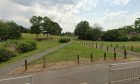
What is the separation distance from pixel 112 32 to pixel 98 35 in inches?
350

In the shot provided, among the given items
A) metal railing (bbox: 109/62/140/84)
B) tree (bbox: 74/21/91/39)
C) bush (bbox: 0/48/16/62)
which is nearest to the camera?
metal railing (bbox: 109/62/140/84)

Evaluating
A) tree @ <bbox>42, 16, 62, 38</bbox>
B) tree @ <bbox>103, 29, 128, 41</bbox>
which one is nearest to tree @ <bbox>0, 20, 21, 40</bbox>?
tree @ <bbox>42, 16, 62, 38</bbox>

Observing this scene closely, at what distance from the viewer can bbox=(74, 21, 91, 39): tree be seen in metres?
97.8

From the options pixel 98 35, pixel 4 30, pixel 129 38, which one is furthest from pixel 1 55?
pixel 98 35

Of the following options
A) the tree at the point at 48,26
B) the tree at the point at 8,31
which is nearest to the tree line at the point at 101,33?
the tree at the point at 48,26

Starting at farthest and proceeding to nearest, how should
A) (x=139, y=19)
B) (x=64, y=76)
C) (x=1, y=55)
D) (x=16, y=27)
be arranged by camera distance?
1. (x=16, y=27)
2. (x=139, y=19)
3. (x=1, y=55)
4. (x=64, y=76)

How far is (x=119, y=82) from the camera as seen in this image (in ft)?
39.2

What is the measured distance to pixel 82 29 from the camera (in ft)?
325

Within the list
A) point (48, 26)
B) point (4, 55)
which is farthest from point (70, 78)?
point (48, 26)

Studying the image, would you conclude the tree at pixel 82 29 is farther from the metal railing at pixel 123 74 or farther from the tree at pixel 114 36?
the metal railing at pixel 123 74

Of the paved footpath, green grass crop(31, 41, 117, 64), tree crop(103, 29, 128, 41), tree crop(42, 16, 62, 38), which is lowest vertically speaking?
the paved footpath

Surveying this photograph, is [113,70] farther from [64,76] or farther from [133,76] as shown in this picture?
[64,76]

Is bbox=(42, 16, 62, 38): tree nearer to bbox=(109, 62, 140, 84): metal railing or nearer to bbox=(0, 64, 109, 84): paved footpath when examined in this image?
bbox=(0, 64, 109, 84): paved footpath

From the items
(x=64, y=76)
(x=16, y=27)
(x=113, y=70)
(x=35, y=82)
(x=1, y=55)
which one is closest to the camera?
(x=113, y=70)
